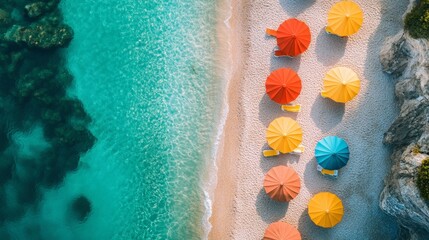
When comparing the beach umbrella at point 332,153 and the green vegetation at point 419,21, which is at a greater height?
the green vegetation at point 419,21

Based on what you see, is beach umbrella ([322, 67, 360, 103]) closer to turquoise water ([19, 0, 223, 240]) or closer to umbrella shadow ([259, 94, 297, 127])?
umbrella shadow ([259, 94, 297, 127])

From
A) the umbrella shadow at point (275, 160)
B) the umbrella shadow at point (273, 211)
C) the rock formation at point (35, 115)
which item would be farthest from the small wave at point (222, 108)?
the rock formation at point (35, 115)

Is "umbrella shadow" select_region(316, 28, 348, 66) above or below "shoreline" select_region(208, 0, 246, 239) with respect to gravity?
above

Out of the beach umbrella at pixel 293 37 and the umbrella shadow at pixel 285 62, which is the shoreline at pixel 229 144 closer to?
the umbrella shadow at pixel 285 62

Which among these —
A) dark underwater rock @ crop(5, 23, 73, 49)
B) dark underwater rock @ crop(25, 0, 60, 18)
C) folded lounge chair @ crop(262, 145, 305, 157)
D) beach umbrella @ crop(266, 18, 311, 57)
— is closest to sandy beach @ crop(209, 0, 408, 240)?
folded lounge chair @ crop(262, 145, 305, 157)

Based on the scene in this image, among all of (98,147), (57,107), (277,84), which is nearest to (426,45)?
(277,84)

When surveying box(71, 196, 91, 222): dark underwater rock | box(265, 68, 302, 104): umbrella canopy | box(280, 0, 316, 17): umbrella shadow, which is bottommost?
box(71, 196, 91, 222): dark underwater rock

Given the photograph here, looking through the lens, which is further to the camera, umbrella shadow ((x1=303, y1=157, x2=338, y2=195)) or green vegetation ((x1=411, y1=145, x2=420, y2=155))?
umbrella shadow ((x1=303, y1=157, x2=338, y2=195))

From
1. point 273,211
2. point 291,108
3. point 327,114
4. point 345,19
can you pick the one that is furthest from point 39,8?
point 273,211
